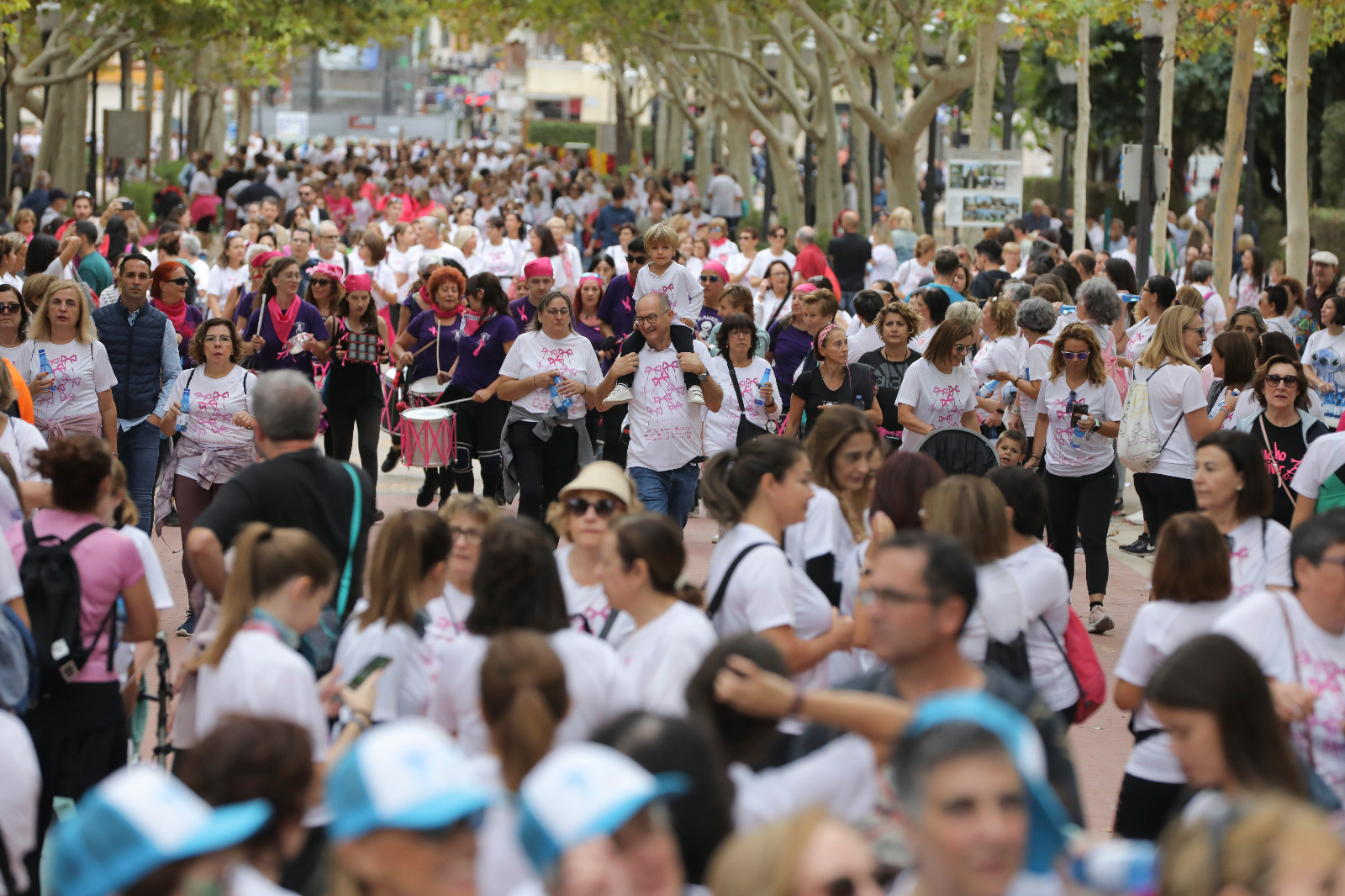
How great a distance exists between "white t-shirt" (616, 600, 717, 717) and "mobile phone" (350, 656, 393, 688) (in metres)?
0.67

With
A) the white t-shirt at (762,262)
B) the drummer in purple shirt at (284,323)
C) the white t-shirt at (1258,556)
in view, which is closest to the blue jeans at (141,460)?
the drummer in purple shirt at (284,323)

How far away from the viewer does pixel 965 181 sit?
2206 cm

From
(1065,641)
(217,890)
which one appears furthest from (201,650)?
(1065,641)

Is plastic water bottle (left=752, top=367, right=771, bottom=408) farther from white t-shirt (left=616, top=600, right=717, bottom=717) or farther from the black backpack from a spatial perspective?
white t-shirt (left=616, top=600, right=717, bottom=717)

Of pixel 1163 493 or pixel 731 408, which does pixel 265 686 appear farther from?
pixel 1163 493

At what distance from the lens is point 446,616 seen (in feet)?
17.0

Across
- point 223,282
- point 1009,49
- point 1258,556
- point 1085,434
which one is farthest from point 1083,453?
point 1009,49

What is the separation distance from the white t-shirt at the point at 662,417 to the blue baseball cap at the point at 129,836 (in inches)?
265

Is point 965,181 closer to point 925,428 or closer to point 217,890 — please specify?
point 925,428

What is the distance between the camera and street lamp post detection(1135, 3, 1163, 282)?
1764cm

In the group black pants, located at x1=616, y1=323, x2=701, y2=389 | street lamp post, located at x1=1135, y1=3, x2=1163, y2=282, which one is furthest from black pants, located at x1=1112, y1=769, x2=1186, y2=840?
street lamp post, located at x1=1135, y1=3, x2=1163, y2=282

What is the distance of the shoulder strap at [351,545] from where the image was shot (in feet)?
19.0

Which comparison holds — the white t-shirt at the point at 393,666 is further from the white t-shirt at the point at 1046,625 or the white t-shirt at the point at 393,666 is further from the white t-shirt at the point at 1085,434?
the white t-shirt at the point at 1085,434

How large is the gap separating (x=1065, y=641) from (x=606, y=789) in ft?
10.1
